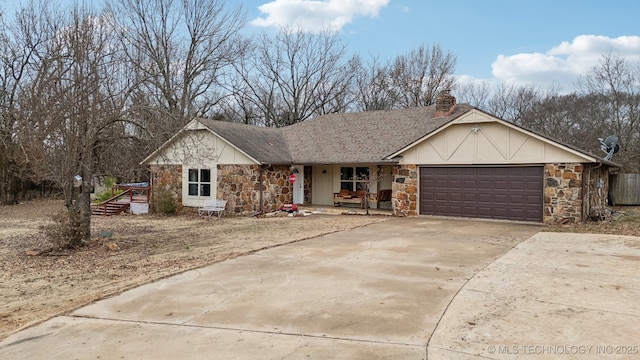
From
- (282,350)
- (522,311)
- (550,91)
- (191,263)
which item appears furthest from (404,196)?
(550,91)

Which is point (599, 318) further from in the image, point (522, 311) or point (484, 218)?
point (484, 218)

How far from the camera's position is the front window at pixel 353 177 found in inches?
772

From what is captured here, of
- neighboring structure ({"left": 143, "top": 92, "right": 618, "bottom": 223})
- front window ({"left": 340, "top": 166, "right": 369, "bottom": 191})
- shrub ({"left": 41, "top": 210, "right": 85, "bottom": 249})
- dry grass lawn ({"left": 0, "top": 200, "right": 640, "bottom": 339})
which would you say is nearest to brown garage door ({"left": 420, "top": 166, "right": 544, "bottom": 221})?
neighboring structure ({"left": 143, "top": 92, "right": 618, "bottom": 223})

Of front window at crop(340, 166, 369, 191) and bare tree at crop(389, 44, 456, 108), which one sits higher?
bare tree at crop(389, 44, 456, 108)

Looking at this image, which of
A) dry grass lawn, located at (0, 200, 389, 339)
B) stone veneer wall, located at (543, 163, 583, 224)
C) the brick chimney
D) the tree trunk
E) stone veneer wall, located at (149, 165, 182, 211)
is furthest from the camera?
the tree trunk

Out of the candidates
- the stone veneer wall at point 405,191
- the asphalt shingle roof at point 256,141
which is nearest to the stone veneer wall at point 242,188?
the asphalt shingle roof at point 256,141

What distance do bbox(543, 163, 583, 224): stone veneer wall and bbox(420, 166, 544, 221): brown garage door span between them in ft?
0.84

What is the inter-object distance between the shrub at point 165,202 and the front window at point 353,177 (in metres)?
7.59

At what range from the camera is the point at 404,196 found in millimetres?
16938

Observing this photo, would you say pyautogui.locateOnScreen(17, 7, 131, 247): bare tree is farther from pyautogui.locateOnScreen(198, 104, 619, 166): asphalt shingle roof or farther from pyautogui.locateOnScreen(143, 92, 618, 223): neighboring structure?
pyautogui.locateOnScreen(198, 104, 619, 166): asphalt shingle roof

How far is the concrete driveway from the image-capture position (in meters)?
4.23

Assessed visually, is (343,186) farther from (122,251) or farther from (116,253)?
(116,253)

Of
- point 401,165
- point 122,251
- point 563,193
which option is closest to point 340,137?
point 401,165

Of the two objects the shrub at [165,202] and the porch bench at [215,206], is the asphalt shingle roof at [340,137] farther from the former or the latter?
the shrub at [165,202]
